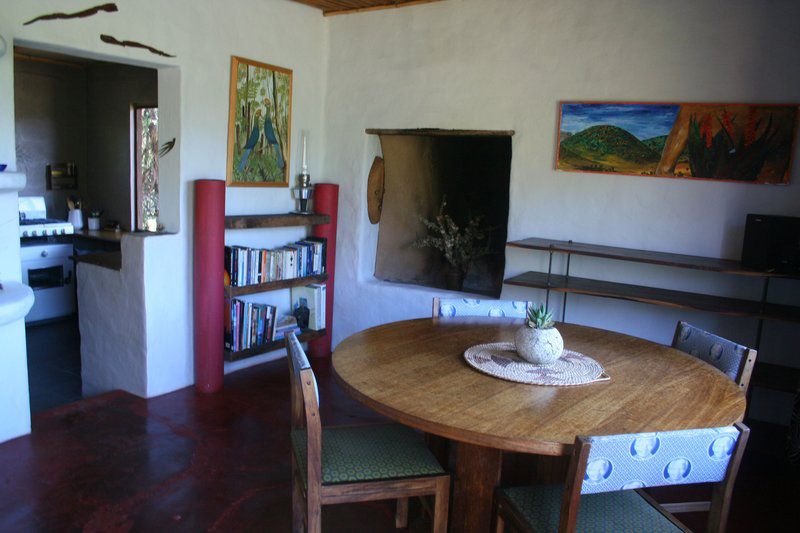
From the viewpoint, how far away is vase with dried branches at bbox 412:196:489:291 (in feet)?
14.9

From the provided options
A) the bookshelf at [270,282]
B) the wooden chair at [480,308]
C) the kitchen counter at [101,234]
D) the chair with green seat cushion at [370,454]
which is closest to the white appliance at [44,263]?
the kitchen counter at [101,234]

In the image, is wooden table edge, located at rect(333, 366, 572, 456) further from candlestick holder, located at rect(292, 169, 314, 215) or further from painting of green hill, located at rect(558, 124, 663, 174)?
candlestick holder, located at rect(292, 169, 314, 215)

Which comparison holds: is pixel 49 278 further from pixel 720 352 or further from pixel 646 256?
pixel 720 352

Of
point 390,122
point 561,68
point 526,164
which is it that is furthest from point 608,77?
point 390,122

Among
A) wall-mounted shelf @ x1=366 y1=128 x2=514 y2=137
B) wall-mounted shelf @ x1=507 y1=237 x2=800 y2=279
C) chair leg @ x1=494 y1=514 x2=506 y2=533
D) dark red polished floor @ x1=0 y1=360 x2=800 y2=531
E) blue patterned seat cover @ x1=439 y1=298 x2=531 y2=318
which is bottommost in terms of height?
dark red polished floor @ x1=0 y1=360 x2=800 y2=531

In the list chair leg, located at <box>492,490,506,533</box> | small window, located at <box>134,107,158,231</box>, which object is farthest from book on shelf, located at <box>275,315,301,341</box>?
chair leg, located at <box>492,490,506,533</box>

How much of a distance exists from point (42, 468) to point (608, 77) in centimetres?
372

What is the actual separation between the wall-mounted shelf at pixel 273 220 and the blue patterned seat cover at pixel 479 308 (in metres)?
1.64

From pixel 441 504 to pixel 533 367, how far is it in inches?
23.1

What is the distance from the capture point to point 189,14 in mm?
3738

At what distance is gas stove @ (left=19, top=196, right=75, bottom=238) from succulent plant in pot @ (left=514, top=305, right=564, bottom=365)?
16.5 feet

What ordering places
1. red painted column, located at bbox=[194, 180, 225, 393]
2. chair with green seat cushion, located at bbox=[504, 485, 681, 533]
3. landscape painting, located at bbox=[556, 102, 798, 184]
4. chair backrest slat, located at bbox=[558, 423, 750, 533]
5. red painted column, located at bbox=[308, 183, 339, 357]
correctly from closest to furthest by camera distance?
chair backrest slat, located at bbox=[558, 423, 750, 533] < chair with green seat cushion, located at bbox=[504, 485, 681, 533] < landscape painting, located at bbox=[556, 102, 798, 184] < red painted column, located at bbox=[194, 180, 225, 393] < red painted column, located at bbox=[308, 183, 339, 357]

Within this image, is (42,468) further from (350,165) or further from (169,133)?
(350,165)

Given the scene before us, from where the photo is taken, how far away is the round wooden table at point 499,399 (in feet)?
5.75
